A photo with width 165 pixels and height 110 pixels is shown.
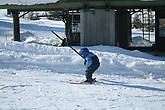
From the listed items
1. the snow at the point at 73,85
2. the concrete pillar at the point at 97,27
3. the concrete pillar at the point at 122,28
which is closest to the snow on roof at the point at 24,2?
the concrete pillar at the point at 97,27

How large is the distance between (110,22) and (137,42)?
983cm

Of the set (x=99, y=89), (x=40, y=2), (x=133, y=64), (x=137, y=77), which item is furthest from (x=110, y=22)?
(x=99, y=89)

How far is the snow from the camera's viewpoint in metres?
6.08

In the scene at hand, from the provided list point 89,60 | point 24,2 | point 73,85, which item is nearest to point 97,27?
point 24,2

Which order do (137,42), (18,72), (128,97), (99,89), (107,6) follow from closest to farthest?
1. (128,97)
2. (99,89)
3. (18,72)
4. (107,6)
5. (137,42)

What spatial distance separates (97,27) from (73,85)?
381 inches

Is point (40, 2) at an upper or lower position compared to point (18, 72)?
upper

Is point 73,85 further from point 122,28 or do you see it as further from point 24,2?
point 122,28

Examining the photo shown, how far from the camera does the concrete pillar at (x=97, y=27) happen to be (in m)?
17.3

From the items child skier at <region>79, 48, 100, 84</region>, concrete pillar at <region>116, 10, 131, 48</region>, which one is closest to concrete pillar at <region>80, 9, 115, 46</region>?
concrete pillar at <region>116, 10, 131, 48</region>

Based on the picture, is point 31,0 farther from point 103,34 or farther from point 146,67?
point 146,67

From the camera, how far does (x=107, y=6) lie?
55.7 ft

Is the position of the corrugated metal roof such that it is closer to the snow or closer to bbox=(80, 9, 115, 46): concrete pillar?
bbox=(80, 9, 115, 46): concrete pillar

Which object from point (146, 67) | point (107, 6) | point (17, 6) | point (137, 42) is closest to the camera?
point (146, 67)
